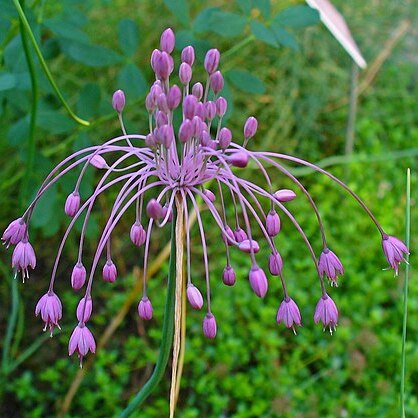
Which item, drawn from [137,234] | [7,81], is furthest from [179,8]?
[137,234]

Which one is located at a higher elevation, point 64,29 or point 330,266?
point 64,29

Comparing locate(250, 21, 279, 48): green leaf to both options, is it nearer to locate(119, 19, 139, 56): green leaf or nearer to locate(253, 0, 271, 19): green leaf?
locate(253, 0, 271, 19): green leaf

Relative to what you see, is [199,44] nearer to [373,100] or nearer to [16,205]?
[16,205]

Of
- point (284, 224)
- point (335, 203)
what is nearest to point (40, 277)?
point (284, 224)

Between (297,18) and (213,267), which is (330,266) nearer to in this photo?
(297,18)

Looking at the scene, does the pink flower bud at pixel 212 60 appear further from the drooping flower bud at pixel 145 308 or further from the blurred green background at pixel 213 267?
the blurred green background at pixel 213 267
